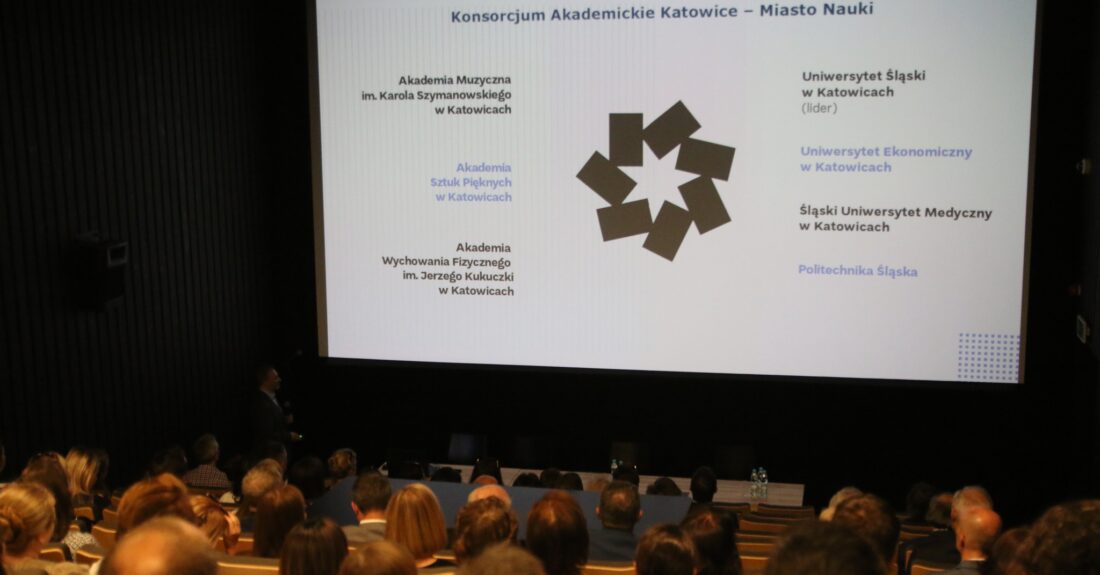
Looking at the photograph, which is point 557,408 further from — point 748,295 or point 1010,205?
point 1010,205

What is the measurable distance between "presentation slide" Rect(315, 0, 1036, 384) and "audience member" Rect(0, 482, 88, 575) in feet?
14.2

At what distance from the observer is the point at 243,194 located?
7.32 metres

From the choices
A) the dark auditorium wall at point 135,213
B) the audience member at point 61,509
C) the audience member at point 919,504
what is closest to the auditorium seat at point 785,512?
the audience member at point 919,504

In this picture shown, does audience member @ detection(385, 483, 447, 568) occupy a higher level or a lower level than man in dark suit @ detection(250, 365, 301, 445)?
higher

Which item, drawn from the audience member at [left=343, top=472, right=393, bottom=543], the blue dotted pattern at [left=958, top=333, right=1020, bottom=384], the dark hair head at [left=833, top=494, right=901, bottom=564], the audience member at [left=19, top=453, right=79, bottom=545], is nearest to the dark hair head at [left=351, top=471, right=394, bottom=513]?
the audience member at [left=343, top=472, right=393, bottom=543]

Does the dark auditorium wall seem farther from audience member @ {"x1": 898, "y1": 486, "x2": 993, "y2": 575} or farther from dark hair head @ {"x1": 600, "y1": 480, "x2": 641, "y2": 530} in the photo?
audience member @ {"x1": 898, "y1": 486, "x2": 993, "y2": 575}

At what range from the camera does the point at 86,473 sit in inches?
177

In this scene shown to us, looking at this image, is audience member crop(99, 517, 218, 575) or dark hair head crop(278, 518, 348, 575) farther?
dark hair head crop(278, 518, 348, 575)

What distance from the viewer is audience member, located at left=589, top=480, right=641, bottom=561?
148 inches

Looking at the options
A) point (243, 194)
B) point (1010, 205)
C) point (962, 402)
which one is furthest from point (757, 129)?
point (243, 194)

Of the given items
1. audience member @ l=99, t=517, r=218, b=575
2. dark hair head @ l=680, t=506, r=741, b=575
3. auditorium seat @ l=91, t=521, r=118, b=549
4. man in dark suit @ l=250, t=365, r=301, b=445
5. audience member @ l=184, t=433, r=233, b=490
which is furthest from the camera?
man in dark suit @ l=250, t=365, r=301, b=445

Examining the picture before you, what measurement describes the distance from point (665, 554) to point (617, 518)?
48.6 inches

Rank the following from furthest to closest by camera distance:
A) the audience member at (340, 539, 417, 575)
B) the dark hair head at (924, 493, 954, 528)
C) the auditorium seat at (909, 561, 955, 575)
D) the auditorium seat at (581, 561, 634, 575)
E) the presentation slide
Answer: the presentation slide
the dark hair head at (924, 493, 954, 528)
the auditorium seat at (909, 561, 955, 575)
the auditorium seat at (581, 561, 634, 575)
the audience member at (340, 539, 417, 575)

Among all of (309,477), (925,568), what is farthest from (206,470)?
(925,568)
